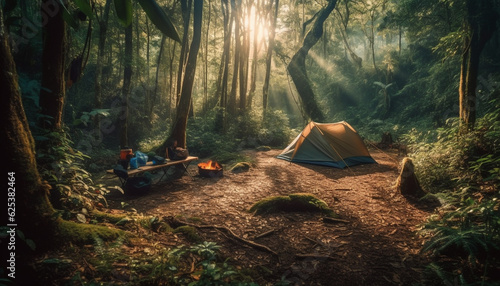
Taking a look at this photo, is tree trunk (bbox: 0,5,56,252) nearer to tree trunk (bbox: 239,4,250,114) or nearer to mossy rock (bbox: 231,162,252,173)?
mossy rock (bbox: 231,162,252,173)

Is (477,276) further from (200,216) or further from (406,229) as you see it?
(200,216)

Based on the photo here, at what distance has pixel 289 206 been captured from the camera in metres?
4.66

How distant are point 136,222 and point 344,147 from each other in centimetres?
739

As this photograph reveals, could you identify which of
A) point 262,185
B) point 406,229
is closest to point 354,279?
point 406,229

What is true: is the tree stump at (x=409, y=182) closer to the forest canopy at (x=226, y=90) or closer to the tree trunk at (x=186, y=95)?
the forest canopy at (x=226, y=90)

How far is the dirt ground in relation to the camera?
2.92 m

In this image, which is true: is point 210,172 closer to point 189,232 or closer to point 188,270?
point 189,232

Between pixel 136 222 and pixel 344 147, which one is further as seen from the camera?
pixel 344 147

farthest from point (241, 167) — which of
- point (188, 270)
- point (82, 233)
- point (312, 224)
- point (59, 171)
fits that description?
point (82, 233)

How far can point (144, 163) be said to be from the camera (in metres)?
6.05

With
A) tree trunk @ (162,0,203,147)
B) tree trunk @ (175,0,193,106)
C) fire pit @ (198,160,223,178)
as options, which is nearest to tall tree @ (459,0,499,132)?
fire pit @ (198,160,223,178)

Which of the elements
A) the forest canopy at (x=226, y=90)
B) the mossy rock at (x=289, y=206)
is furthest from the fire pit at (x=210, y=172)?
the mossy rock at (x=289, y=206)

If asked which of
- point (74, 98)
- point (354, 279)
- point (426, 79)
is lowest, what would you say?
point (354, 279)

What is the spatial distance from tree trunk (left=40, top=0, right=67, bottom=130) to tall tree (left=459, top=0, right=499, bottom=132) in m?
8.27
